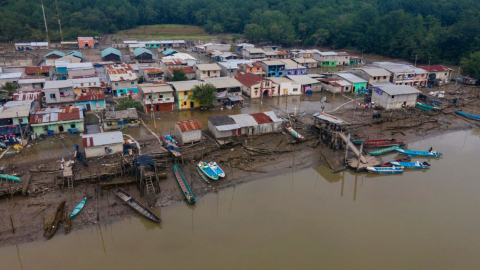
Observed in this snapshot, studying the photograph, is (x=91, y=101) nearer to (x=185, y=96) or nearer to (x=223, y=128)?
(x=185, y=96)

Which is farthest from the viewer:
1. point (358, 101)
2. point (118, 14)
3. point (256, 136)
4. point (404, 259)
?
point (118, 14)

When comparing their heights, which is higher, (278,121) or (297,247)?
(278,121)

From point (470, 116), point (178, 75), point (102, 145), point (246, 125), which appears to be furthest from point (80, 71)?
point (470, 116)

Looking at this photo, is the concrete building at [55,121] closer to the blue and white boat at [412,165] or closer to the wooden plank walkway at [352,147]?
the wooden plank walkway at [352,147]

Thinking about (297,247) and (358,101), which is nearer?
(297,247)

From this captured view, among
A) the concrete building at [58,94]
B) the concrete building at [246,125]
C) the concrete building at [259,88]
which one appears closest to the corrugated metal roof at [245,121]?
the concrete building at [246,125]

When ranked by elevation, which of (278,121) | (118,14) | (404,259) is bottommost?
(404,259)

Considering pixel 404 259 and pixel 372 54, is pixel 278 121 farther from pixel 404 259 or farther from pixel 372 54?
pixel 372 54

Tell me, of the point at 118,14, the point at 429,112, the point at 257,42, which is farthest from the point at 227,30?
the point at 429,112
